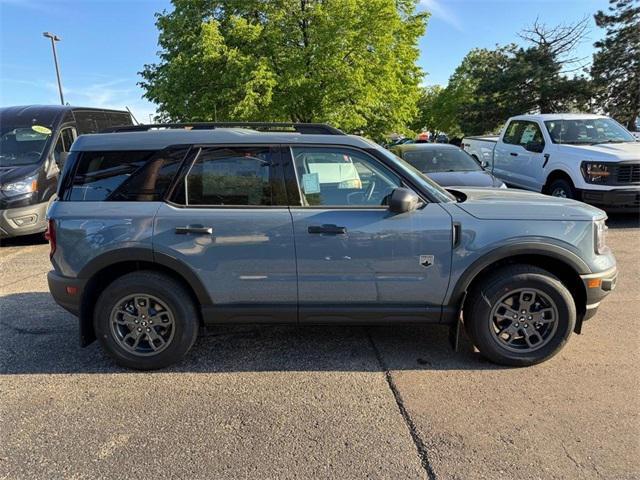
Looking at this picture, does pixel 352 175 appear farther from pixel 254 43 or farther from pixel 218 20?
pixel 218 20

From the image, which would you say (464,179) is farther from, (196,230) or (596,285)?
(196,230)

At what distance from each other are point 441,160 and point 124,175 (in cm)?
646

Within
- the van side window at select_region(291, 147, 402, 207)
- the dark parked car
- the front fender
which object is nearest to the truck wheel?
the dark parked car

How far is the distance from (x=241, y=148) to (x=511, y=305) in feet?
7.60

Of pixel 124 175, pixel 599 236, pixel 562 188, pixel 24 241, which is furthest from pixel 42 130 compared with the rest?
pixel 562 188

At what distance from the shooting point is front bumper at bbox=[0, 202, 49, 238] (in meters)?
7.77

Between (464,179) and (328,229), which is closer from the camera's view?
(328,229)

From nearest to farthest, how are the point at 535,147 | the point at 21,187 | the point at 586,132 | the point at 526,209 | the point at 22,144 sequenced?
the point at 526,209 < the point at 21,187 < the point at 22,144 < the point at 586,132 < the point at 535,147

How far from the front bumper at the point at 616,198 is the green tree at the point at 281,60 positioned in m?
8.94

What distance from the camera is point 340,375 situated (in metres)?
3.57

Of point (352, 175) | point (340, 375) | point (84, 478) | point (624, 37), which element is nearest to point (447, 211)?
point (352, 175)

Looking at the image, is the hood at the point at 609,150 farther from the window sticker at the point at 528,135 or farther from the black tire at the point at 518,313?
the black tire at the point at 518,313

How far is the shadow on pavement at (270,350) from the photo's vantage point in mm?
3729

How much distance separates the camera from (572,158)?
28.5ft
